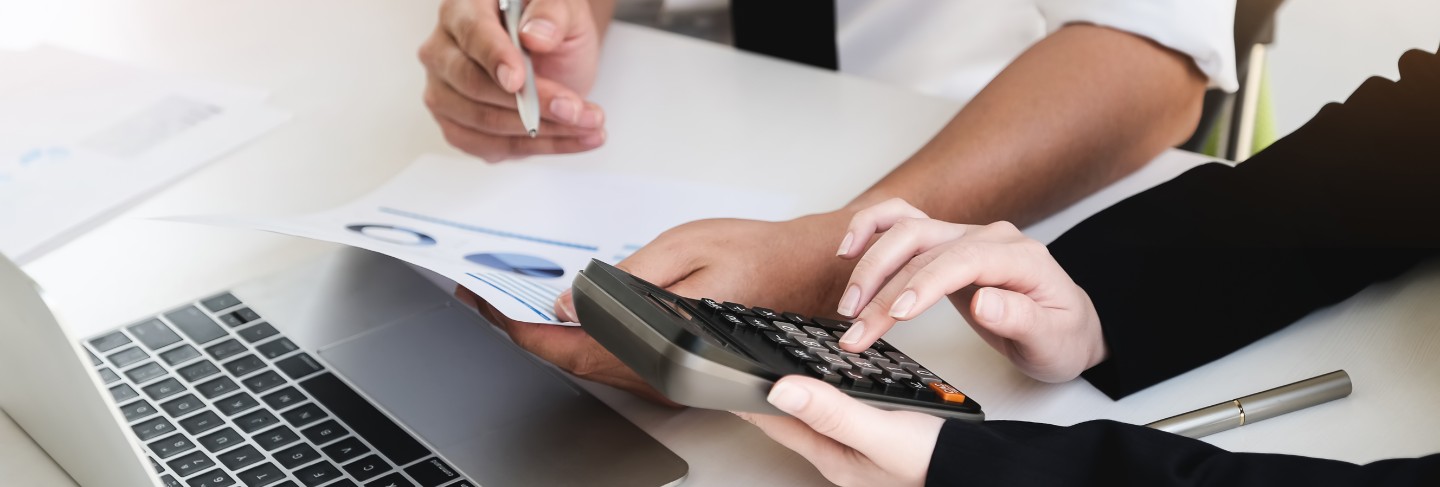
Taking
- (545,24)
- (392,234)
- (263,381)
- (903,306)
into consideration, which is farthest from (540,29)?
(903,306)

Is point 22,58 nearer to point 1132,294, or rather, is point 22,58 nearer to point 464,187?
point 464,187

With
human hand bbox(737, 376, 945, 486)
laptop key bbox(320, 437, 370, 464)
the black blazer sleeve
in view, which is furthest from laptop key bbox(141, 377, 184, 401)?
the black blazer sleeve

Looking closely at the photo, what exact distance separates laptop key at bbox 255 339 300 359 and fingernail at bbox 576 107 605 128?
0.26 m

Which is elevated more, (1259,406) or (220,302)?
(1259,406)

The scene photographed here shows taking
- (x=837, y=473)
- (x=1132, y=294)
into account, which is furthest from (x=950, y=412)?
(x=1132, y=294)

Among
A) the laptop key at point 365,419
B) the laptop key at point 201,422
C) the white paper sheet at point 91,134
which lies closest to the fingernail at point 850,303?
the laptop key at point 365,419

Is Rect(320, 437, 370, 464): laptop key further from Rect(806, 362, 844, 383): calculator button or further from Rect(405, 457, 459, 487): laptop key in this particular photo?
Rect(806, 362, 844, 383): calculator button

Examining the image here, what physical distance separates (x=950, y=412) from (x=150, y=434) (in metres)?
0.38

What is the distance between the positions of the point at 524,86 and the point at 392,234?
0.19 metres

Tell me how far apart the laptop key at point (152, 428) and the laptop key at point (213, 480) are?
0.05 meters

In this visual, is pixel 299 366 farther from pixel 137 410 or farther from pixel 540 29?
pixel 540 29

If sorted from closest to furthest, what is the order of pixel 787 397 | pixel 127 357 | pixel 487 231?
1. pixel 787 397
2. pixel 127 357
3. pixel 487 231

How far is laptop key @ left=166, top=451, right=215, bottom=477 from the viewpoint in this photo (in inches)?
21.0

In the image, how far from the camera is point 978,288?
0.55 metres
